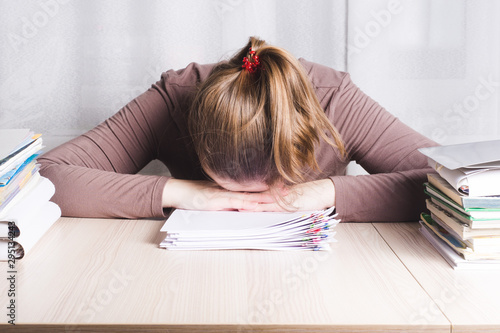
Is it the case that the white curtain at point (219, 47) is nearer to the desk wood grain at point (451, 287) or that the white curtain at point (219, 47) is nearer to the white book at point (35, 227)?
the white book at point (35, 227)

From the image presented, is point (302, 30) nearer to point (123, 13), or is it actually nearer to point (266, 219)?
point (123, 13)

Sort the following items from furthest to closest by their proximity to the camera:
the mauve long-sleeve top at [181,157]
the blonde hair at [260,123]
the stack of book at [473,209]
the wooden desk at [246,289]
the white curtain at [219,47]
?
the white curtain at [219,47] → the mauve long-sleeve top at [181,157] → the blonde hair at [260,123] → the stack of book at [473,209] → the wooden desk at [246,289]

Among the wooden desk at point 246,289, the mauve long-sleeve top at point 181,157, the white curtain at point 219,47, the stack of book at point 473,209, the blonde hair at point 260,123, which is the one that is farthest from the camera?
the white curtain at point 219,47

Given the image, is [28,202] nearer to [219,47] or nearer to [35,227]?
[35,227]

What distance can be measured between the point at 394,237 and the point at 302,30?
3.21 ft

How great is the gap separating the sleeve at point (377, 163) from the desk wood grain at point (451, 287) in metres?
0.09

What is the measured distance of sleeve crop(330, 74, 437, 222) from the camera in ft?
3.68

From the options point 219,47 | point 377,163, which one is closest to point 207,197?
point 377,163

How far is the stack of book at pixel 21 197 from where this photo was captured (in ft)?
3.00

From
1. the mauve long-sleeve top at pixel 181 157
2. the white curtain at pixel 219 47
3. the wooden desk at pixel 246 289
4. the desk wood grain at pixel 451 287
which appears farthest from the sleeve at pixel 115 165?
the desk wood grain at pixel 451 287

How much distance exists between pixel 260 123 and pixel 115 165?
1.76 feet

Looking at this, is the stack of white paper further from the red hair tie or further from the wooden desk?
the red hair tie

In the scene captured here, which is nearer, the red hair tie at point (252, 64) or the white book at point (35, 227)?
the white book at point (35, 227)

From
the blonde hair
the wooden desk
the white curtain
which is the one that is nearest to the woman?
the blonde hair
